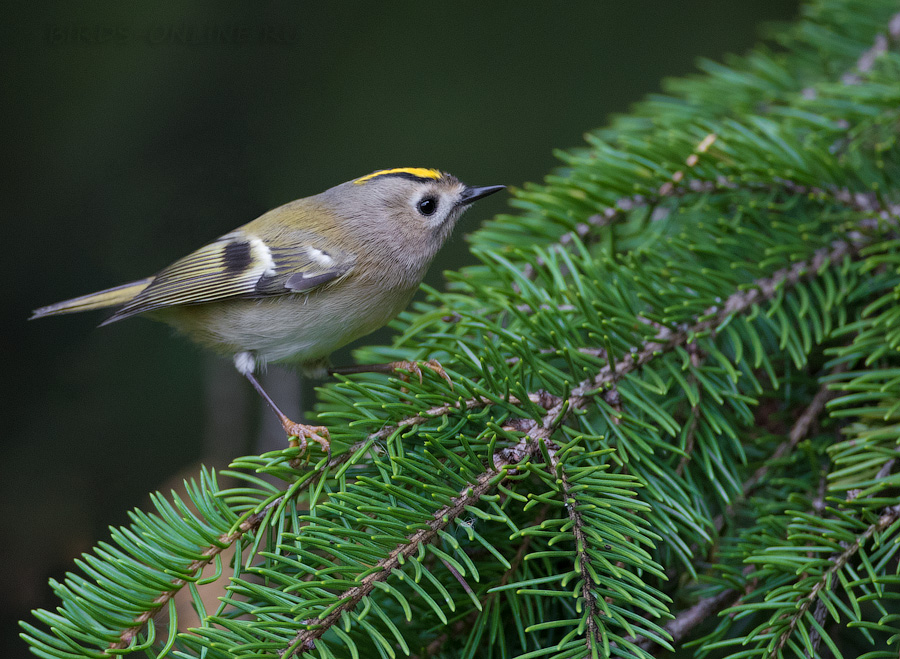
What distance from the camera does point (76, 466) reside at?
250 centimetres

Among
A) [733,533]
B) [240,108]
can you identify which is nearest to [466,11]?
[240,108]

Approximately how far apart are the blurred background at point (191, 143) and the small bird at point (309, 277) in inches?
16.3

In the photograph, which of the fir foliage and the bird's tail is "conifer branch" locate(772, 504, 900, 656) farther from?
the bird's tail

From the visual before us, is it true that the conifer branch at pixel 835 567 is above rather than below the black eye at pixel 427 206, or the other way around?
below

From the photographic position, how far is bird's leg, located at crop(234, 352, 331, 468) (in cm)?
102

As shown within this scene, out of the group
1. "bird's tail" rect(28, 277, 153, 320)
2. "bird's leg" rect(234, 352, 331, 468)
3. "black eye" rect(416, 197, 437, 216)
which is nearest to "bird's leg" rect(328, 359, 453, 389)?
"bird's leg" rect(234, 352, 331, 468)

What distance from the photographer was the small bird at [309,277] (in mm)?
1557

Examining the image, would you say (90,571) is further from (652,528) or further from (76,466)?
(76,466)

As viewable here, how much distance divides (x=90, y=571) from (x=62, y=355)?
2.03 m

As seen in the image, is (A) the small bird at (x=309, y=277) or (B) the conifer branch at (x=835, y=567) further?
(A) the small bird at (x=309, y=277)

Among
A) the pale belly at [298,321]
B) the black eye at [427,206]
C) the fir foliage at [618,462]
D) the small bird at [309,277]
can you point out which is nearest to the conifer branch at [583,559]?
the fir foliage at [618,462]

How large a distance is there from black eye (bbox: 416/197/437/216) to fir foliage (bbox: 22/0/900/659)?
0.83 ft

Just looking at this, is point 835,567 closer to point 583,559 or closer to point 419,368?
point 583,559

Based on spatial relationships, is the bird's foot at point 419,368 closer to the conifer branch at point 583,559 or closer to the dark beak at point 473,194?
the conifer branch at point 583,559
